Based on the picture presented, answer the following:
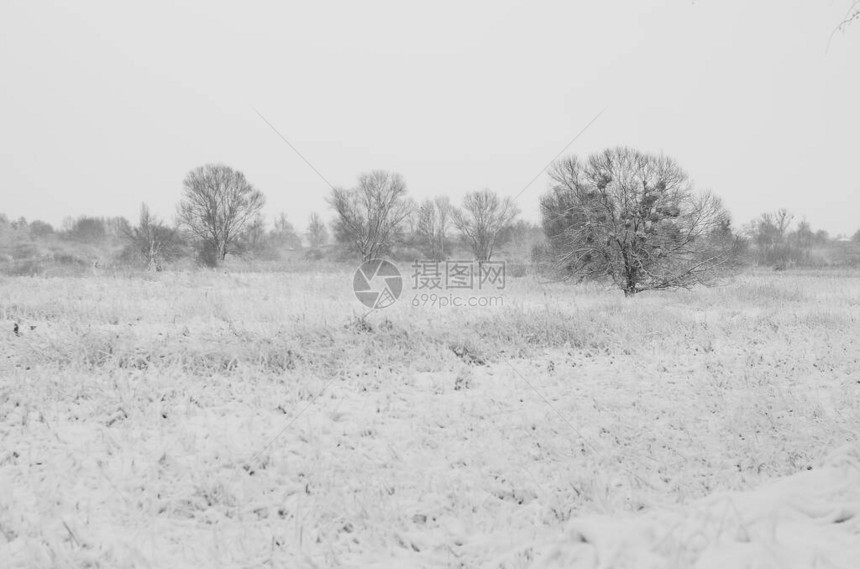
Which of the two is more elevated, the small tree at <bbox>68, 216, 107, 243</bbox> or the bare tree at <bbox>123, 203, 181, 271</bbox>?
the small tree at <bbox>68, 216, 107, 243</bbox>

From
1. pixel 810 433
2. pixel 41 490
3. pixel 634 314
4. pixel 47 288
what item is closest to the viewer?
pixel 41 490

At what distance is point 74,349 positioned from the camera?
623 cm

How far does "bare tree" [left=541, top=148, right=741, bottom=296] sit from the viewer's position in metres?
15.1

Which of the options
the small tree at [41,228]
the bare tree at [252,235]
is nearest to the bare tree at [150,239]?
the bare tree at [252,235]

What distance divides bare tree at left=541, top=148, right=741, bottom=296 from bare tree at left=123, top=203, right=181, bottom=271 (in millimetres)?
27444

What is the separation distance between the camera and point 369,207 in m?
32.5

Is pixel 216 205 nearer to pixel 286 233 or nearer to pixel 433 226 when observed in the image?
pixel 433 226

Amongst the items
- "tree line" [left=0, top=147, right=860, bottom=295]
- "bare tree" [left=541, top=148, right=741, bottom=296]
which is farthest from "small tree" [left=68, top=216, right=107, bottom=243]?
"bare tree" [left=541, top=148, right=741, bottom=296]

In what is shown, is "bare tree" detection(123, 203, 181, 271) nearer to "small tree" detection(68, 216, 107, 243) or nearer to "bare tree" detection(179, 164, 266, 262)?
"bare tree" detection(179, 164, 266, 262)

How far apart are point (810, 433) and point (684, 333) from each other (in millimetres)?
4032

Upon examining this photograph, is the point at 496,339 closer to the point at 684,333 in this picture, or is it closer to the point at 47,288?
the point at 684,333

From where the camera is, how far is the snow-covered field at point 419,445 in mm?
3127

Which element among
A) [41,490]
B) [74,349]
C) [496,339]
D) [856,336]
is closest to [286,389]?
[41,490]

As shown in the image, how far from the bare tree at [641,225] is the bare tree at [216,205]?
28.1m
